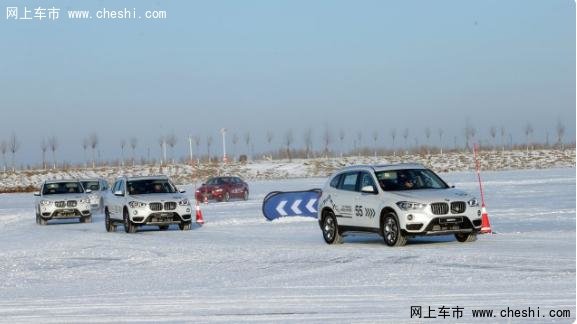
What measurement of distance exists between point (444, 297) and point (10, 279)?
7.51 metres

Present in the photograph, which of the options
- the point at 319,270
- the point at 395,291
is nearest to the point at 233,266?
the point at 319,270

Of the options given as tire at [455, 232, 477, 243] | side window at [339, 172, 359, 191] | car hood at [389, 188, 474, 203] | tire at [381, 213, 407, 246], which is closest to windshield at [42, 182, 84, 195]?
side window at [339, 172, 359, 191]

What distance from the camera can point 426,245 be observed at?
2108 centimetres

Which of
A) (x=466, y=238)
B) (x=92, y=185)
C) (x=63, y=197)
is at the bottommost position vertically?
(x=466, y=238)

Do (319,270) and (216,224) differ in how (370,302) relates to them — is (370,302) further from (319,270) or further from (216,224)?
(216,224)

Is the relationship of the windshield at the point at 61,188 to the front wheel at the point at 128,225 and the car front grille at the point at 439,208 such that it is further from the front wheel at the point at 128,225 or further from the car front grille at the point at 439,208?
the car front grille at the point at 439,208

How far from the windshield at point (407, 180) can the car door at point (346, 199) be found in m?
0.70

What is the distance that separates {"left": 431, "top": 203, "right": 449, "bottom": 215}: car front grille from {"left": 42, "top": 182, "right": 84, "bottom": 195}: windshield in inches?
763

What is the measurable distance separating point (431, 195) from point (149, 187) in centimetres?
1120

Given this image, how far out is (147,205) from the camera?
93.0ft

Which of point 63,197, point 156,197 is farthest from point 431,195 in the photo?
→ point 63,197

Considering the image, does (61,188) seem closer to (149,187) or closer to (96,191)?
(96,191)

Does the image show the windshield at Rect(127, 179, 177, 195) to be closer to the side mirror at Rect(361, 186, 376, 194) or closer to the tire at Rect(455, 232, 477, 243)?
the side mirror at Rect(361, 186, 376, 194)

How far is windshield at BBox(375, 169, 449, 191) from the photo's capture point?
852 inches
